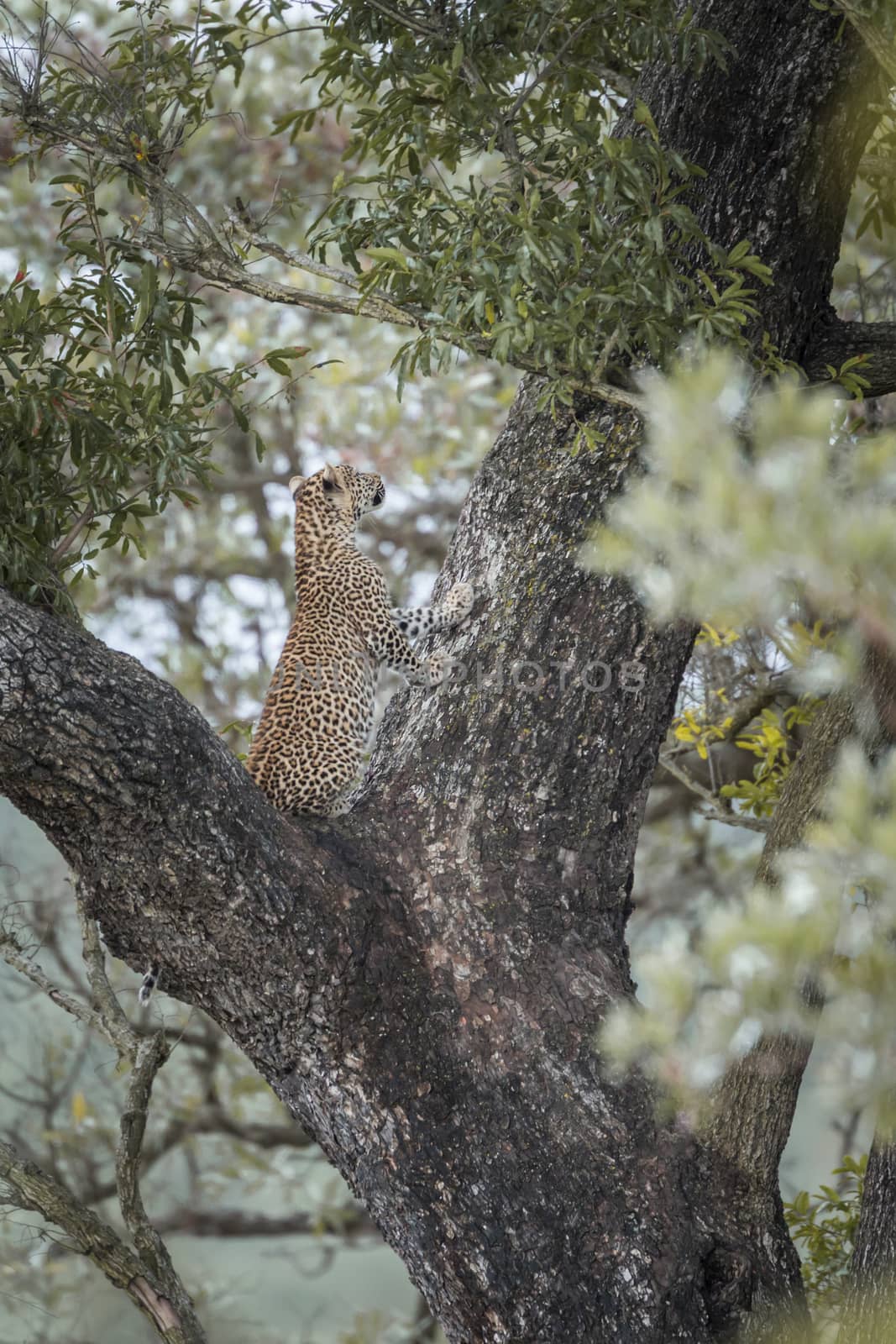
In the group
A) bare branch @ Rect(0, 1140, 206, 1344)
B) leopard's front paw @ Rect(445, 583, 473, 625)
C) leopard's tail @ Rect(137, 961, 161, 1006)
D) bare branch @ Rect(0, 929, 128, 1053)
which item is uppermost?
leopard's front paw @ Rect(445, 583, 473, 625)

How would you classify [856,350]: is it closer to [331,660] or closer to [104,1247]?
[331,660]

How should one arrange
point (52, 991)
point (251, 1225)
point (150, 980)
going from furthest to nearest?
1. point (251, 1225)
2. point (52, 991)
3. point (150, 980)

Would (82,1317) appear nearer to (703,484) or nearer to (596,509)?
(596,509)

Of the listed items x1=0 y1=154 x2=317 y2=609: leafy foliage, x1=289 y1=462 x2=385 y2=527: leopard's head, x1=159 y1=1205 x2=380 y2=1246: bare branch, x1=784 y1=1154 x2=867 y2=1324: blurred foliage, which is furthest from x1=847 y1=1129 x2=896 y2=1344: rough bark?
x1=159 y1=1205 x2=380 y2=1246: bare branch

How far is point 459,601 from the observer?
3.87 m

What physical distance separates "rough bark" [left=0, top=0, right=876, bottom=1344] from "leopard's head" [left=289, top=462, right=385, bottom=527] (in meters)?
0.85

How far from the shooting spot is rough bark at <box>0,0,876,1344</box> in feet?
9.95

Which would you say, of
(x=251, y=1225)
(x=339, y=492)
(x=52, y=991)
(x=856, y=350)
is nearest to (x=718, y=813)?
(x=339, y=492)

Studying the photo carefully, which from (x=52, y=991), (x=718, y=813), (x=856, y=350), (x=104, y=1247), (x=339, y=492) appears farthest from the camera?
(x=718, y=813)

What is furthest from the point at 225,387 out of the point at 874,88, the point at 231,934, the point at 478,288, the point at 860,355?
the point at 874,88

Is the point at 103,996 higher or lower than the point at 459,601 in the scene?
lower

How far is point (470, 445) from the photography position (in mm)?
8070

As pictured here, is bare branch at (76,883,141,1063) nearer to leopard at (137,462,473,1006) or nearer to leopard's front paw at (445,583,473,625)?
leopard at (137,462,473,1006)

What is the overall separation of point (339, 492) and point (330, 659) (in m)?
0.80
